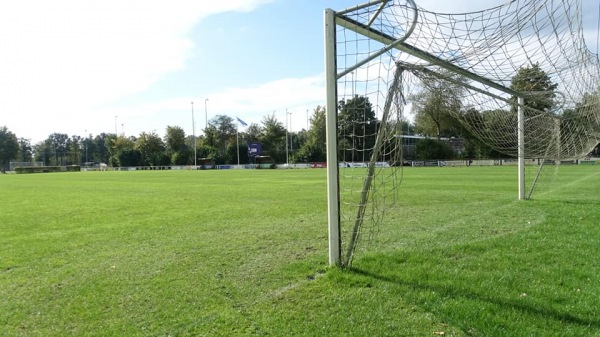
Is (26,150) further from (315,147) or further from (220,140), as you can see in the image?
(315,147)

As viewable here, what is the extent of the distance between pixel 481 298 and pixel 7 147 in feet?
410

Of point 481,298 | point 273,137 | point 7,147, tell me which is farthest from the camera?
point 7,147

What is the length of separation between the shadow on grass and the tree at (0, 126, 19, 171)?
4854 inches

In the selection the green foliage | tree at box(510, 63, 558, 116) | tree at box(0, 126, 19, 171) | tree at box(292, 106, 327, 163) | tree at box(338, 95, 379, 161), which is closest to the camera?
tree at box(338, 95, 379, 161)

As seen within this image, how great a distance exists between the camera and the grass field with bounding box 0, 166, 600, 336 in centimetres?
396

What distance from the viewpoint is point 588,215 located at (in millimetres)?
9383

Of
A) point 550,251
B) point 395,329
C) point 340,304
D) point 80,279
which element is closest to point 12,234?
point 80,279

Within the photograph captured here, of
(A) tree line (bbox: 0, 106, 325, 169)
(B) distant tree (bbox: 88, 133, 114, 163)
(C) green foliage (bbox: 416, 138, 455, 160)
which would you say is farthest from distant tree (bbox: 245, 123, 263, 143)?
(B) distant tree (bbox: 88, 133, 114, 163)

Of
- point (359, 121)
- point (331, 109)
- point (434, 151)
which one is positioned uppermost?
point (331, 109)

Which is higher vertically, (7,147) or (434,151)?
(7,147)

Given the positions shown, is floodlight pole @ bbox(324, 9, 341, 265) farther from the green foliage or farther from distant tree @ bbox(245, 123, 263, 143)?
distant tree @ bbox(245, 123, 263, 143)

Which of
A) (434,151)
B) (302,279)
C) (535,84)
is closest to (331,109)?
(302,279)

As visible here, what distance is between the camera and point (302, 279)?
17.5ft

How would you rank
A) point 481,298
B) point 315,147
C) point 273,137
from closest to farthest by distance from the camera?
point 481,298, point 315,147, point 273,137
